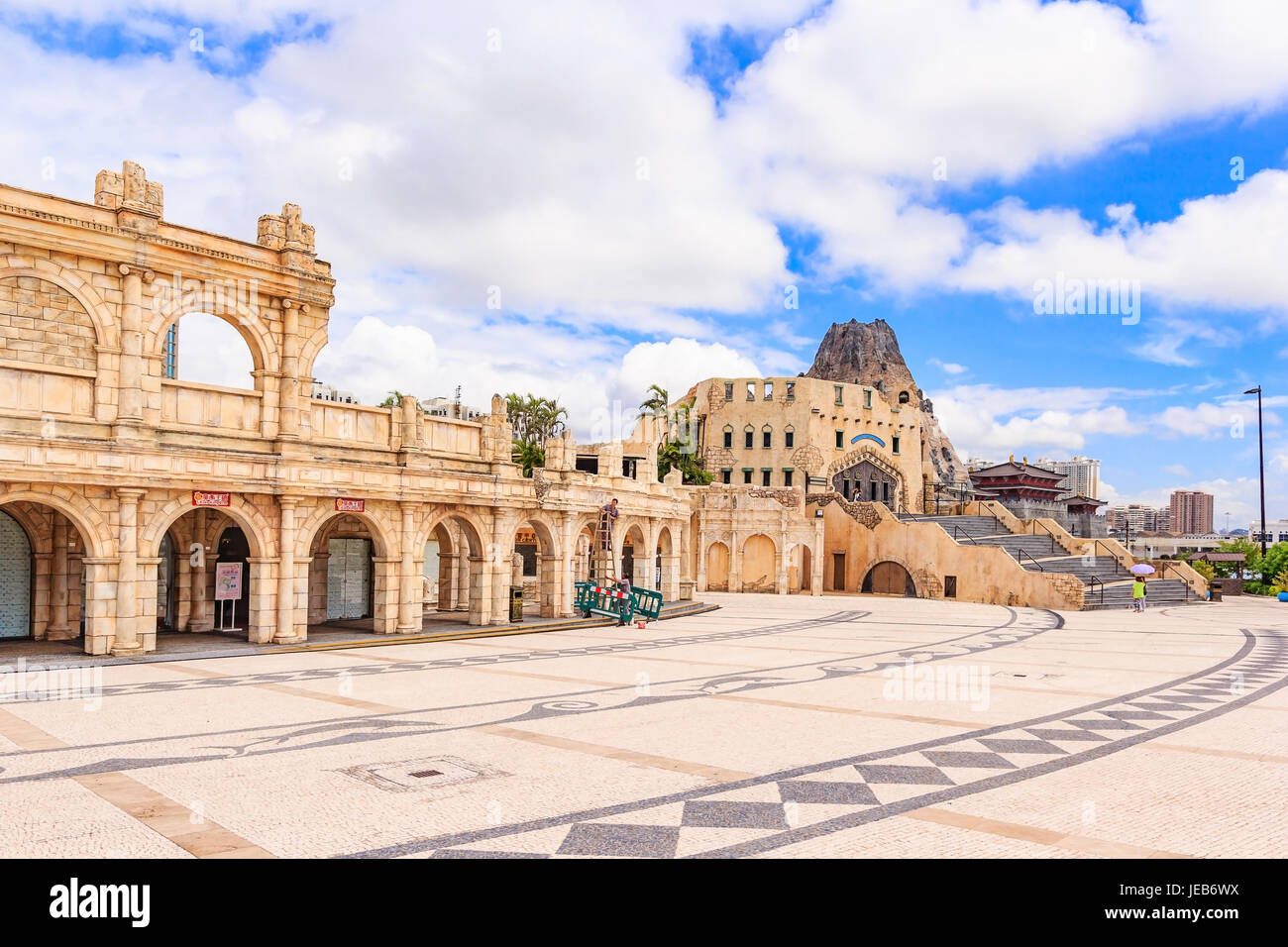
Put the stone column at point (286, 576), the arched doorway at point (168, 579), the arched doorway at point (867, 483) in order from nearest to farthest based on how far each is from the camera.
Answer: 1. the stone column at point (286, 576)
2. the arched doorway at point (168, 579)
3. the arched doorway at point (867, 483)

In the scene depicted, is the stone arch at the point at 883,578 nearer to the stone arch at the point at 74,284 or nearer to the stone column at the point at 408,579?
the stone column at the point at 408,579

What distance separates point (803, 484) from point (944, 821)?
59347 mm

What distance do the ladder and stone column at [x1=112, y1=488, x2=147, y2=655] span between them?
16.9 m

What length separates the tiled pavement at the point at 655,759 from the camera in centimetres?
770

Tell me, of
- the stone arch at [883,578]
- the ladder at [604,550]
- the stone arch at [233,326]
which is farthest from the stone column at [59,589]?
the stone arch at [883,578]

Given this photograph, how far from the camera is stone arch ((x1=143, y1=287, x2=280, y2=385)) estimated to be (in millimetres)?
22375

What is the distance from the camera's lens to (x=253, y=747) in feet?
36.9

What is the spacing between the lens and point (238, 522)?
77.1 ft

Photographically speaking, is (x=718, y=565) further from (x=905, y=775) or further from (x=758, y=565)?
(x=905, y=775)

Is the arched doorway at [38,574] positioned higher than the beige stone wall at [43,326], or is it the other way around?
the beige stone wall at [43,326]

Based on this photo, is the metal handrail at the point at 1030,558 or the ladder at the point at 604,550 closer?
the ladder at the point at 604,550

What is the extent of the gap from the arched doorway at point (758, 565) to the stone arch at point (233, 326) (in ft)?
110
